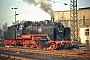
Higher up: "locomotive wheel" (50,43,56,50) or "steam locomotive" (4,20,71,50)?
"steam locomotive" (4,20,71,50)

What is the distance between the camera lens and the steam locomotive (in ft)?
64.6

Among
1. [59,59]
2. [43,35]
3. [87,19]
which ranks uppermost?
[87,19]

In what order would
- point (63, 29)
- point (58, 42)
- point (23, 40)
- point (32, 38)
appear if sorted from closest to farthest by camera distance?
1. point (58, 42)
2. point (63, 29)
3. point (32, 38)
4. point (23, 40)

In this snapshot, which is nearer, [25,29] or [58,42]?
[58,42]

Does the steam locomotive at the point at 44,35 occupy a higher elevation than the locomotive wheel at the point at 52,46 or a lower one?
higher

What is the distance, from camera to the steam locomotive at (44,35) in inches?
776

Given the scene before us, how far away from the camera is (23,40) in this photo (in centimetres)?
2380

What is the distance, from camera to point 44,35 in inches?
806

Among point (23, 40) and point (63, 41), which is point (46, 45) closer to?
point (63, 41)

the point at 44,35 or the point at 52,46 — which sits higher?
the point at 44,35

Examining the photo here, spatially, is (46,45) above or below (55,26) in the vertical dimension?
below

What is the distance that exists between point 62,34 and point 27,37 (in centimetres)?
512

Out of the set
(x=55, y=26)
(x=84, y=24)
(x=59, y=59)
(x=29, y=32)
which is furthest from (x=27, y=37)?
(x=84, y=24)

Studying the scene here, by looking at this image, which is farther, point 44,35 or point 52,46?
point 44,35
